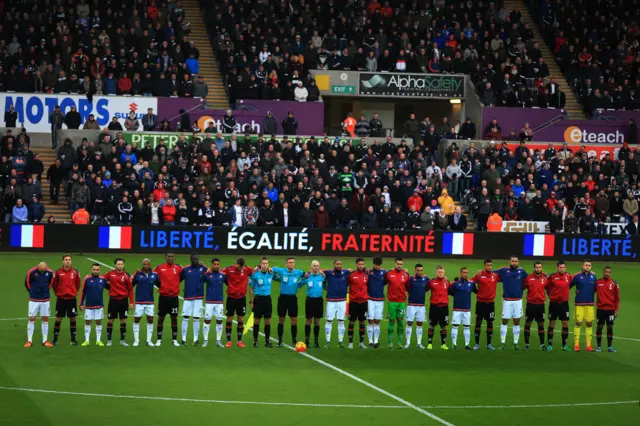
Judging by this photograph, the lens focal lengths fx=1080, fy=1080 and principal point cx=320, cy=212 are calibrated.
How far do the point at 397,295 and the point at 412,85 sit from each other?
93.4 feet

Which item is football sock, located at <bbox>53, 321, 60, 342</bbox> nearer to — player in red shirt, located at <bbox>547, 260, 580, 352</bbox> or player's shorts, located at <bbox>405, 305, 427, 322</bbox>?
player's shorts, located at <bbox>405, 305, 427, 322</bbox>

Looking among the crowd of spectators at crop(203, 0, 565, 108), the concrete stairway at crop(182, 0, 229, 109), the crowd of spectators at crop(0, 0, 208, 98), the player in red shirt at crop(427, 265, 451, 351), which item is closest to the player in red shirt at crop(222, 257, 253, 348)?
the player in red shirt at crop(427, 265, 451, 351)

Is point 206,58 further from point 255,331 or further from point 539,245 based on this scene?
point 255,331

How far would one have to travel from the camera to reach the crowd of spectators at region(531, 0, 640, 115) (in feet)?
168

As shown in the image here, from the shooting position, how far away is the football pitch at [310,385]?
18.0 m

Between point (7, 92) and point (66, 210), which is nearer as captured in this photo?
point (66, 210)

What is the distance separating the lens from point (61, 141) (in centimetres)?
4366

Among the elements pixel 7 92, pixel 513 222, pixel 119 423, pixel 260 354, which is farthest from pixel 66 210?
pixel 119 423

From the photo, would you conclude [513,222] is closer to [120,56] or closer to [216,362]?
A: [120,56]

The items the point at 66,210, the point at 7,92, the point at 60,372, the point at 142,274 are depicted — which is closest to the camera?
the point at 60,372

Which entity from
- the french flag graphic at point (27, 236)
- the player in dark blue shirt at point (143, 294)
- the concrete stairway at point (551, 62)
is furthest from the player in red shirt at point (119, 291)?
the concrete stairway at point (551, 62)

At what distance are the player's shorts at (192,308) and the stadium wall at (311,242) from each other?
570 inches

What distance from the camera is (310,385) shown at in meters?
20.3

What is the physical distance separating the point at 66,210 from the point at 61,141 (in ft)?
12.6
